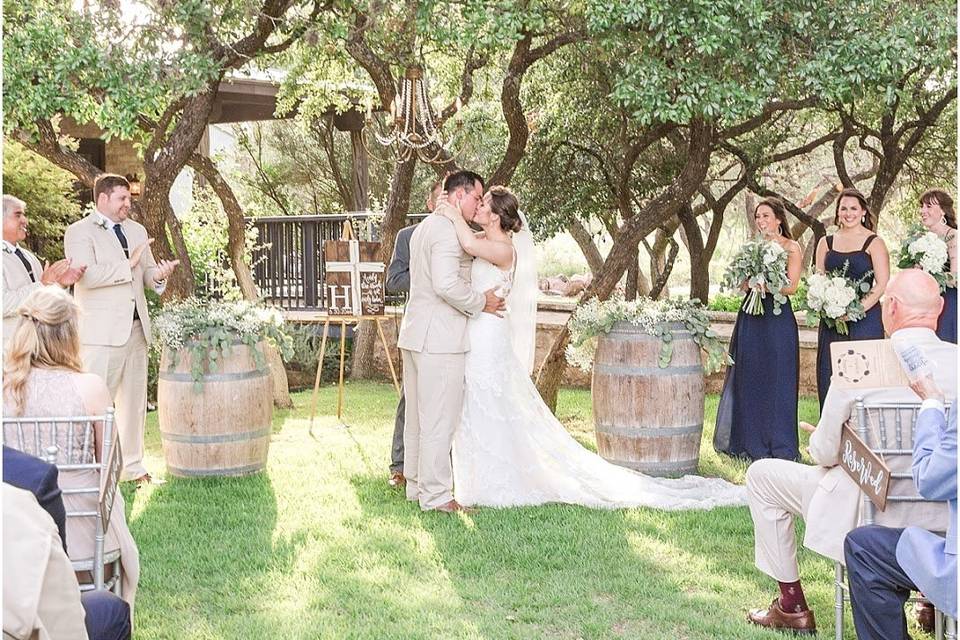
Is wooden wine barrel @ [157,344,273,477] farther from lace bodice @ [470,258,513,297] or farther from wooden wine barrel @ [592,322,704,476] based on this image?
wooden wine barrel @ [592,322,704,476]

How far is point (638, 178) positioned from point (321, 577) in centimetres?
790

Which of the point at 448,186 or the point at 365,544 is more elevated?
the point at 448,186

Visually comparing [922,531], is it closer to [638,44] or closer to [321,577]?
[321,577]

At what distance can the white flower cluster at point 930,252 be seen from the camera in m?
7.21

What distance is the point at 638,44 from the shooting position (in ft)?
24.0

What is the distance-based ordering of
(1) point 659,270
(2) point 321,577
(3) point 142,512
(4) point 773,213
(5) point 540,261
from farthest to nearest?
(5) point 540,261 → (1) point 659,270 → (4) point 773,213 → (3) point 142,512 → (2) point 321,577

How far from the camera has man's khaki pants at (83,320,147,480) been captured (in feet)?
22.5

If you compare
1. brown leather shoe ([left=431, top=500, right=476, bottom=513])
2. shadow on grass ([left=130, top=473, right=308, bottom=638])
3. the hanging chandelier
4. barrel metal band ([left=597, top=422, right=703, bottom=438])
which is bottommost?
shadow on grass ([left=130, top=473, right=308, bottom=638])

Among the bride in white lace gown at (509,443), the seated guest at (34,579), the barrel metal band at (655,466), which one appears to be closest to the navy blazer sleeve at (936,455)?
the seated guest at (34,579)

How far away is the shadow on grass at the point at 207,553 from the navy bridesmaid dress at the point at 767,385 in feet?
11.3

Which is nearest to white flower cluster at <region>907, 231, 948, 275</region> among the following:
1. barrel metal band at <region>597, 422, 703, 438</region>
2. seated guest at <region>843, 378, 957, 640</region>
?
barrel metal band at <region>597, 422, 703, 438</region>

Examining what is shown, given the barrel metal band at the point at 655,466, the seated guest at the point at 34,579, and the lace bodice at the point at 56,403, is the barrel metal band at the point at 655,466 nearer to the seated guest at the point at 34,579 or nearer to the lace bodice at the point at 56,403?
the lace bodice at the point at 56,403

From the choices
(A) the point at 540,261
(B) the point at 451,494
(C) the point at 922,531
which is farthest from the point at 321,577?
(A) the point at 540,261

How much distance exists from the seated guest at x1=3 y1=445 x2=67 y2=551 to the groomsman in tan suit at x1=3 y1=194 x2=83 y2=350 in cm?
319
